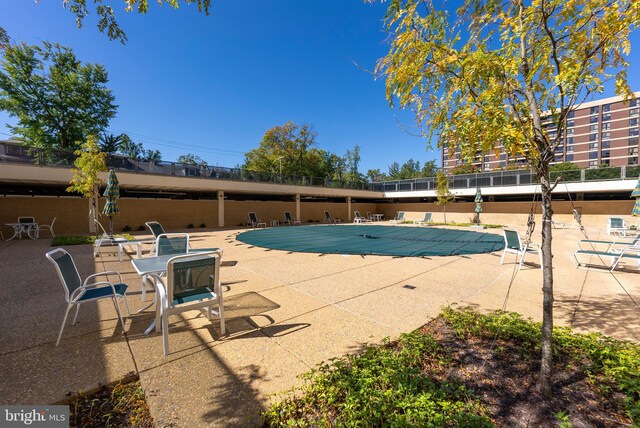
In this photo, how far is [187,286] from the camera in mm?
2922

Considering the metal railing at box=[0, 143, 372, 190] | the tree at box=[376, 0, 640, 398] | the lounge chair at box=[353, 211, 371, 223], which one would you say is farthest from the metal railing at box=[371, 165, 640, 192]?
the tree at box=[376, 0, 640, 398]

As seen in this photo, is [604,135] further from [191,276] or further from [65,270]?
[65,270]

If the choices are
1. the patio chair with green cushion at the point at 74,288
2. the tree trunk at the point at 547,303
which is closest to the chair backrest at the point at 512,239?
the tree trunk at the point at 547,303

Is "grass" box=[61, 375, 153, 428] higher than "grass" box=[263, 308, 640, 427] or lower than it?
lower

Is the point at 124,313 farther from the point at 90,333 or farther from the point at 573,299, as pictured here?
the point at 573,299

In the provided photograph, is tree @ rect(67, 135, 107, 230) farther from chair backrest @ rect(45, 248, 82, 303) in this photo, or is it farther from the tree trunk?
the tree trunk

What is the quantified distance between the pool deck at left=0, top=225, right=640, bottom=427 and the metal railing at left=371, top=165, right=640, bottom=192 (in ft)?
35.1

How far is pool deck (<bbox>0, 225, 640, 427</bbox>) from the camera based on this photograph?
212 centimetres

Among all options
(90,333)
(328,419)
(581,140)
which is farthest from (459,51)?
(581,140)

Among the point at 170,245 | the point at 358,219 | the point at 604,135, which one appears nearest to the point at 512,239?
the point at 170,245

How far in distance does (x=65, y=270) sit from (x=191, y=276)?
1.55 m

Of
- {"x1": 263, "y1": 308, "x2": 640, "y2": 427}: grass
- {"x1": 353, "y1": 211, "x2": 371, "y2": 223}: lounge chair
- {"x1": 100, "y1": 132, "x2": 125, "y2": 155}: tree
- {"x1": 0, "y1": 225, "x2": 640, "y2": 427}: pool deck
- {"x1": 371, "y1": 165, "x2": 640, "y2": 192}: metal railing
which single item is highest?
{"x1": 100, "y1": 132, "x2": 125, "y2": 155}: tree

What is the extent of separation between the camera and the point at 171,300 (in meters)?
2.75

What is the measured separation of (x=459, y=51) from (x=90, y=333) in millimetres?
5134
